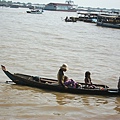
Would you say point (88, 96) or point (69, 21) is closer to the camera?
point (88, 96)

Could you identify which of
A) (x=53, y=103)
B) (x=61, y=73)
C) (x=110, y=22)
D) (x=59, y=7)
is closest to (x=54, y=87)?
(x=61, y=73)

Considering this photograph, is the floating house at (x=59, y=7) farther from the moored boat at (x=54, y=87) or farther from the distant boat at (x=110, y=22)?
the moored boat at (x=54, y=87)

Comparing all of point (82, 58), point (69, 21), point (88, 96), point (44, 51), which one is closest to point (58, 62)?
point (82, 58)

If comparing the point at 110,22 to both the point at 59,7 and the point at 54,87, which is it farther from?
the point at 59,7

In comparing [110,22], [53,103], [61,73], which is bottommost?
[53,103]

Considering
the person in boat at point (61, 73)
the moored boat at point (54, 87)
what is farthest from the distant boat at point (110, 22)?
the person in boat at point (61, 73)

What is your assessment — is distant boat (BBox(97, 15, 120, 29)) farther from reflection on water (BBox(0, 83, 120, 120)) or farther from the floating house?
the floating house

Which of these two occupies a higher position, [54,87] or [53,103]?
[54,87]

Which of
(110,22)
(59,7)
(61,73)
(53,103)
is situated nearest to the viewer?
(53,103)

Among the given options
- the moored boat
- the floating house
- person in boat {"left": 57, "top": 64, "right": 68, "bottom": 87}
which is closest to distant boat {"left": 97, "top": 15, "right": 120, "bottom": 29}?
the moored boat

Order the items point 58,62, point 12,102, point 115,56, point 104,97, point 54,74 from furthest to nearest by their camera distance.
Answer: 1. point 115,56
2. point 58,62
3. point 54,74
4. point 104,97
5. point 12,102

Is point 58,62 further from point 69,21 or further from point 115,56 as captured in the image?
point 69,21

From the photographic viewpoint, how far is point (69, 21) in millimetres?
66500

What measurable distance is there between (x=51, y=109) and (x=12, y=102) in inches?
51.6
